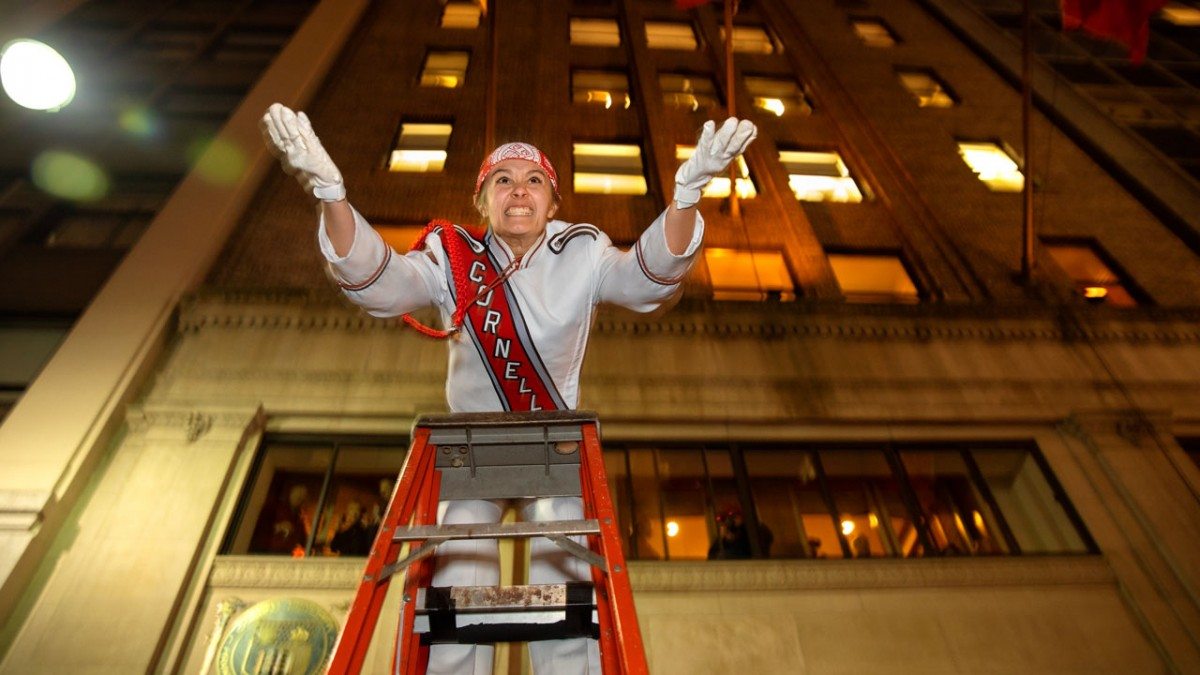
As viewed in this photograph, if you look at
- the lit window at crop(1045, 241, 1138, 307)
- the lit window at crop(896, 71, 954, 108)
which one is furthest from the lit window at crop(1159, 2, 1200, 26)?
the lit window at crop(1045, 241, 1138, 307)

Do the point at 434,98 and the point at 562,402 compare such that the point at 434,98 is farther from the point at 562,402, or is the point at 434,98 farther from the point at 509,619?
the point at 509,619

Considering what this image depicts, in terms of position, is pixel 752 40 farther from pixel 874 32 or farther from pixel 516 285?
pixel 516 285

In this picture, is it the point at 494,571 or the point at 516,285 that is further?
the point at 516,285

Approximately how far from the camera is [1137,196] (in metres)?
14.3

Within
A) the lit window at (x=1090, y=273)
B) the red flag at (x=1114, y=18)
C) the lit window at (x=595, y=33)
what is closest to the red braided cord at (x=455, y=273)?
the lit window at (x=1090, y=273)

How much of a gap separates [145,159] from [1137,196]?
2208 centimetres

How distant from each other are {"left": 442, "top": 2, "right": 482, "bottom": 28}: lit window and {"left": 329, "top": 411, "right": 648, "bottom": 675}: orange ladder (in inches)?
737

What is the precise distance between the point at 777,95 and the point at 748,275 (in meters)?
7.80

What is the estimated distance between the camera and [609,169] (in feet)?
46.4

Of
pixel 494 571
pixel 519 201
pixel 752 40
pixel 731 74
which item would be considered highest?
pixel 752 40

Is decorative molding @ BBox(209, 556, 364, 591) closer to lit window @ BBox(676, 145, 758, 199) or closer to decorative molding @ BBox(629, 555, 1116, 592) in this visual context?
decorative molding @ BBox(629, 555, 1116, 592)

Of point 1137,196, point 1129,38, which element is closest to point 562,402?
point 1129,38

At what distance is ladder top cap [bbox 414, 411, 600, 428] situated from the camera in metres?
3.06

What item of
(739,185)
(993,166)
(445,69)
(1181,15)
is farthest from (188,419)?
(1181,15)
